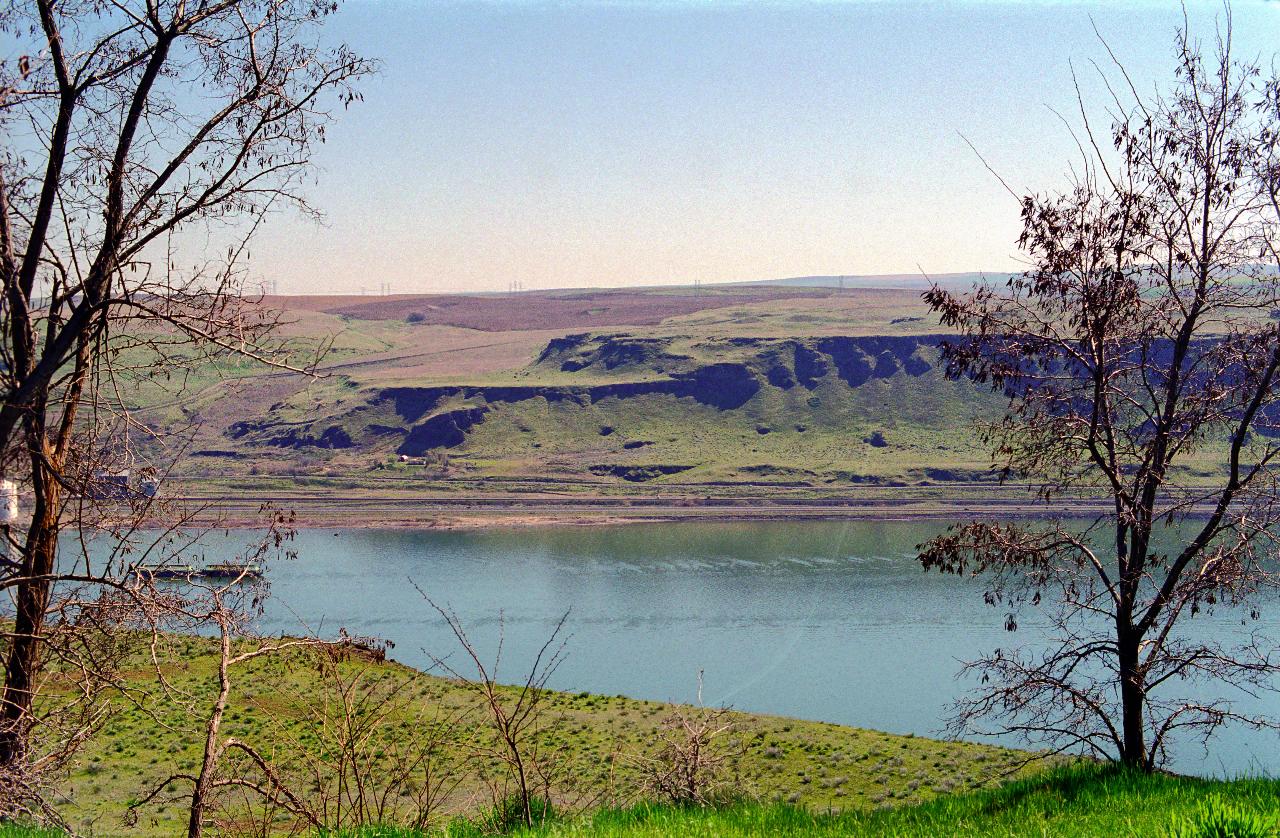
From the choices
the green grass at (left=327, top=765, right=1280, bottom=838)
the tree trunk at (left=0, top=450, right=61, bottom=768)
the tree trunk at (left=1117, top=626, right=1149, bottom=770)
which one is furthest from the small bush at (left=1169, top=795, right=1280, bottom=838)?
the tree trunk at (left=0, top=450, right=61, bottom=768)

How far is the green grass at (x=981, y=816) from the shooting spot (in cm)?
415

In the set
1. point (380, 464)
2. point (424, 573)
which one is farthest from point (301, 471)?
point (424, 573)

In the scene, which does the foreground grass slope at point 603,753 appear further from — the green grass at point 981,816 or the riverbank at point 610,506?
the riverbank at point 610,506

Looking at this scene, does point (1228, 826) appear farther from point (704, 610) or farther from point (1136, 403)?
point (704, 610)

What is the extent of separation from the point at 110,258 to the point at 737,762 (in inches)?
785

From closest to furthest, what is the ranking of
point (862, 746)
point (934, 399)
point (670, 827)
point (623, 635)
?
point (670, 827)
point (862, 746)
point (623, 635)
point (934, 399)

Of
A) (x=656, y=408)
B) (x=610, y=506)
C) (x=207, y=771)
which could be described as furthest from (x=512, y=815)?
(x=656, y=408)

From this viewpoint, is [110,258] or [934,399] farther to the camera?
[934,399]

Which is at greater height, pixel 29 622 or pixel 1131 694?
pixel 29 622

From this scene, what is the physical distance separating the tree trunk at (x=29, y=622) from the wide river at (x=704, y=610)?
18.1m

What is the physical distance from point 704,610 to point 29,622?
45247mm

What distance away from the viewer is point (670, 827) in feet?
13.9

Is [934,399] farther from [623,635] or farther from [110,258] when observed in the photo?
[110,258]

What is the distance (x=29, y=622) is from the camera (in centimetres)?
550
